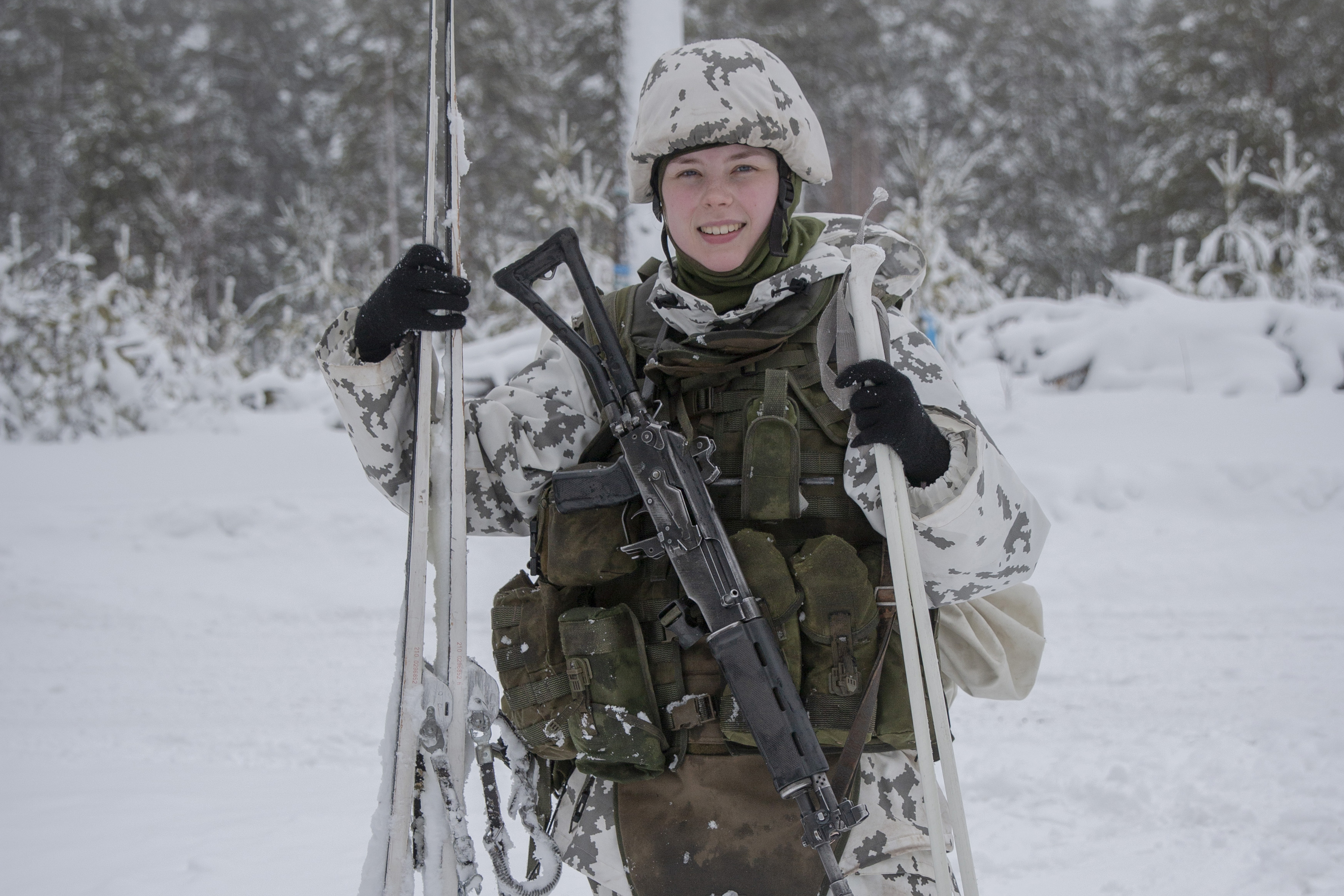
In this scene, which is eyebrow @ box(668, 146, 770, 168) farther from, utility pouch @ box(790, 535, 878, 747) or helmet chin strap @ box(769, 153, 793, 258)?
utility pouch @ box(790, 535, 878, 747)

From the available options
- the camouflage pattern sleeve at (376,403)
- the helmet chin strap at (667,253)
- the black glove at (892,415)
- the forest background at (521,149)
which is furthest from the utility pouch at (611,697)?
the forest background at (521,149)

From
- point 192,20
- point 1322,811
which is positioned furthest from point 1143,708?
point 192,20

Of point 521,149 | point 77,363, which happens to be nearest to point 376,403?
point 77,363

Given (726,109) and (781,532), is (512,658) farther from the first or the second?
(726,109)

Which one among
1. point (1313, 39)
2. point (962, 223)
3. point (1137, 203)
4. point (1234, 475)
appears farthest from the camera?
point (962, 223)

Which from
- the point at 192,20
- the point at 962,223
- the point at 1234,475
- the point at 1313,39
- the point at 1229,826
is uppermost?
the point at 192,20

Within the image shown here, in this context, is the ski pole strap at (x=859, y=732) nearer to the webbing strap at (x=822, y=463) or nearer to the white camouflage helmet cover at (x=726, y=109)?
the webbing strap at (x=822, y=463)

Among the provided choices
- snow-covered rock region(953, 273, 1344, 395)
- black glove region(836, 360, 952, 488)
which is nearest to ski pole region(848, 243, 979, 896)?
black glove region(836, 360, 952, 488)

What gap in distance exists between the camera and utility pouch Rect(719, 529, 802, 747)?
1.48 metres

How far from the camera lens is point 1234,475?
5.45m

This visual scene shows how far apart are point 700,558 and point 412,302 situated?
0.59 m

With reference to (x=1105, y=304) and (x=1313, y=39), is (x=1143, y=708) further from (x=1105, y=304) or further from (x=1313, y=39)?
(x=1313, y=39)

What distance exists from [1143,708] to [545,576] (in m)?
2.60

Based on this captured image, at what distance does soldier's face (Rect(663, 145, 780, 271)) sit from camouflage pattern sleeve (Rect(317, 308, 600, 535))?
309mm
